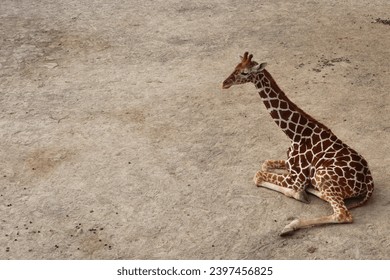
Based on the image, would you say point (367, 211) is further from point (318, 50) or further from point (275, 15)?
point (275, 15)

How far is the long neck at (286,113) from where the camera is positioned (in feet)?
26.3

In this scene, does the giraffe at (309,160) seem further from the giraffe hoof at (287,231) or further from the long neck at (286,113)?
the giraffe hoof at (287,231)

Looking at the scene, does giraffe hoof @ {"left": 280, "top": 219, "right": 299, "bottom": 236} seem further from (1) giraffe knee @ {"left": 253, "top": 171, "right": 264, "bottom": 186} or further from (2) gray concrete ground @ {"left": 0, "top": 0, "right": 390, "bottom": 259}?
(1) giraffe knee @ {"left": 253, "top": 171, "right": 264, "bottom": 186}

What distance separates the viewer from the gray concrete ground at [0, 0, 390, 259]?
748 cm

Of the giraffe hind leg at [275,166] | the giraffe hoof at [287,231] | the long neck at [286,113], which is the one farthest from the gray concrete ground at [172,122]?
the long neck at [286,113]

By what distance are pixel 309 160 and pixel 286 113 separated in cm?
62

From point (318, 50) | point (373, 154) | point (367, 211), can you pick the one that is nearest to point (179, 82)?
point (318, 50)

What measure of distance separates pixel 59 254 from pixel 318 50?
6783 mm

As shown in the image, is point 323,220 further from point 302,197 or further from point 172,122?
point 172,122

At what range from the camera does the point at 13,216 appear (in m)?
7.89

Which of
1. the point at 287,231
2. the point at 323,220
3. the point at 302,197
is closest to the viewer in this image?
the point at 287,231

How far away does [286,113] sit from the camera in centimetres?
802

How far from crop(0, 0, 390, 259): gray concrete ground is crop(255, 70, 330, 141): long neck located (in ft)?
Answer: 2.70

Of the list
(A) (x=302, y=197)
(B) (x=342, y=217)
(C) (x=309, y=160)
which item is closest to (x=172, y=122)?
(C) (x=309, y=160)
